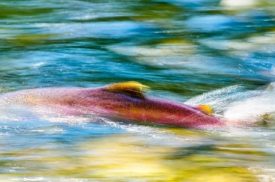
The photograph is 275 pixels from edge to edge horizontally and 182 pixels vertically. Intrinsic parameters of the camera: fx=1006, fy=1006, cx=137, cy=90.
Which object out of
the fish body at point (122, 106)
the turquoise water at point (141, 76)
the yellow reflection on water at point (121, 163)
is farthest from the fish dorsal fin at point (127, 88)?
the yellow reflection on water at point (121, 163)

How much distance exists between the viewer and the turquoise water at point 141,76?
3.91 meters

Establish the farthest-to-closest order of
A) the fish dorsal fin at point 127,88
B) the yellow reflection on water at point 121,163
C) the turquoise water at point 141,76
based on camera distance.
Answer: the fish dorsal fin at point 127,88 < the turquoise water at point 141,76 < the yellow reflection on water at point 121,163

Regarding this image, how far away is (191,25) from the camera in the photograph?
8211 mm

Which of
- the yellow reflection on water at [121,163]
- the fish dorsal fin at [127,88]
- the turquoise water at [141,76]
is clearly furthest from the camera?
the fish dorsal fin at [127,88]

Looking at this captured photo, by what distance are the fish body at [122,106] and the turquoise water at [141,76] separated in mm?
77

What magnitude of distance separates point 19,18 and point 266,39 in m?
2.21

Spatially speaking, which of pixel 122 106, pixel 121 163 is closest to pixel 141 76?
pixel 122 106

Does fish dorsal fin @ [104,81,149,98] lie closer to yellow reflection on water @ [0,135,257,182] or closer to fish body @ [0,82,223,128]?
fish body @ [0,82,223,128]

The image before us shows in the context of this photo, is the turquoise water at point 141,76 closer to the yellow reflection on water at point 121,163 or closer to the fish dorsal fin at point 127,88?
the yellow reflection on water at point 121,163

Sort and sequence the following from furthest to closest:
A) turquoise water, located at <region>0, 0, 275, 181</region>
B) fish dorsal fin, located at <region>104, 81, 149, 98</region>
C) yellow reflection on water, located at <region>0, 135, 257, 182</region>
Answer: fish dorsal fin, located at <region>104, 81, 149, 98</region>, turquoise water, located at <region>0, 0, 275, 181</region>, yellow reflection on water, located at <region>0, 135, 257, 182</region>

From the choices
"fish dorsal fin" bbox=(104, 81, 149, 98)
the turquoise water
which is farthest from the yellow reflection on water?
"fish dorsal fin" bbox=(104, 81, 149, 98)

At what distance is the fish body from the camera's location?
15.6 feet

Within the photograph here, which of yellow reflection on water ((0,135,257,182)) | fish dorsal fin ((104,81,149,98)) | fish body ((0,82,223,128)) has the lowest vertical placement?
yellow reflection on water ((0,135,257,182))

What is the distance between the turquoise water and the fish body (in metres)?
0.08
